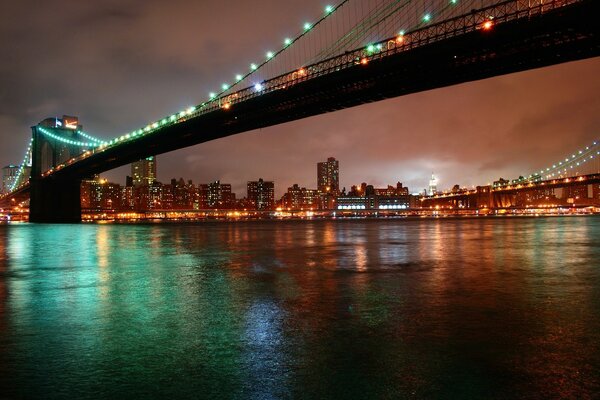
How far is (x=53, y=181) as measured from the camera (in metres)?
70.8

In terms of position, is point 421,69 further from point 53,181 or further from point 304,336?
point 53,181

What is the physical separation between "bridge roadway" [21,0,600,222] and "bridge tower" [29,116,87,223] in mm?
16602

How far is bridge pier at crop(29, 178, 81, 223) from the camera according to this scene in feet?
232

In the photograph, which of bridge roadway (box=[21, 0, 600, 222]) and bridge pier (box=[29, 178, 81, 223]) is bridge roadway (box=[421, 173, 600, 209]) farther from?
bridge pier (box=[29, 178, 81, 223])

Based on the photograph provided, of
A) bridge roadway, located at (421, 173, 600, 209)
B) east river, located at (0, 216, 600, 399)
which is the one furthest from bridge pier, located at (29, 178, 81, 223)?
bridge roadway, located at (421, 173, 600, 209)

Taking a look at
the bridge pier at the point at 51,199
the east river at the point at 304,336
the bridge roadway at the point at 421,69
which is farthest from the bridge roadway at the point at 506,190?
the east river at the point at 304,336

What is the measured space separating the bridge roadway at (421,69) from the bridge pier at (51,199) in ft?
53.5

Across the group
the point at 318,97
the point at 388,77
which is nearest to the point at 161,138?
the point at 318,97

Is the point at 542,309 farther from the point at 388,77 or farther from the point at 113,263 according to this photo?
the point at 388,77

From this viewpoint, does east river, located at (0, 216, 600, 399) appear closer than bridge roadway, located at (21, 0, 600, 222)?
Yes

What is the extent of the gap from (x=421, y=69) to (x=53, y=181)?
2204 inches

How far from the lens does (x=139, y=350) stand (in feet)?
18.3

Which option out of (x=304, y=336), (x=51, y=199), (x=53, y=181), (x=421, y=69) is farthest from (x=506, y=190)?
(x=304, y=336)

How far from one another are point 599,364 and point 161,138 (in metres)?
58.3
